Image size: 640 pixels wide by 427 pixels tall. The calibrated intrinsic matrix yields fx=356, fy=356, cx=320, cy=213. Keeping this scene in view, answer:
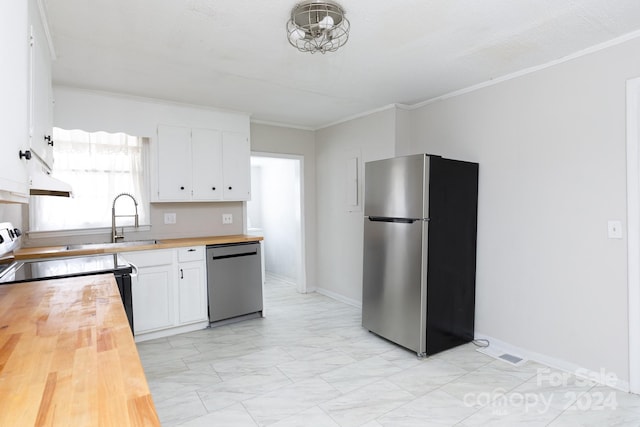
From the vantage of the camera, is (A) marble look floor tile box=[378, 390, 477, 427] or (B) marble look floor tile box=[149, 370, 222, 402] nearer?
(A) marble look floor tile box=[378, 390, 477, 427]

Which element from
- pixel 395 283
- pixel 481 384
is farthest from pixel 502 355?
pixel 395 283

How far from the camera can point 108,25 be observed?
2096 mm

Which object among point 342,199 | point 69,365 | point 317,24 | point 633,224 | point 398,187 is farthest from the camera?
point 342,199

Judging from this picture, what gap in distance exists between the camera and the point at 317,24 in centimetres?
189

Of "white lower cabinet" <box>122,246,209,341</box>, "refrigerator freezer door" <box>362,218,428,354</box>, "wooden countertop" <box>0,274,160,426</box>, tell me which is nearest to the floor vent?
"refrigerator freezer door" <box>362,218,428,354</box>

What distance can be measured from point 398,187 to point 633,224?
155cm

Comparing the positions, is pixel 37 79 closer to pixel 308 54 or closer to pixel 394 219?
pixel 308 54

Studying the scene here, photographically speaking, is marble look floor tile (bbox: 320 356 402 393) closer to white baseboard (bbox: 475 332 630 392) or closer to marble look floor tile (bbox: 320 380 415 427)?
marble look floor tile (bbox: 320 380 415 427)

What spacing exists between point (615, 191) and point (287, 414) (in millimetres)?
2542

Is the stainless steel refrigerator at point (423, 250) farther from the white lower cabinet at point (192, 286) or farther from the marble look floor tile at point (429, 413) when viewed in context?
the white lower cabinet at point (192, 286)

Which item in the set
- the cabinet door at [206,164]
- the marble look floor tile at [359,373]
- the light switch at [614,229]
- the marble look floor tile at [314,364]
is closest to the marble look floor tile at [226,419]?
the marble look floor tile at [314,364]

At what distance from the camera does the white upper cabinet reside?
3.59 meters

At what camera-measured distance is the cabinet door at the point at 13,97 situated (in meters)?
1.05

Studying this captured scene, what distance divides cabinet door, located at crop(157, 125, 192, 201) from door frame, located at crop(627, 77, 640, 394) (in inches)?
143
